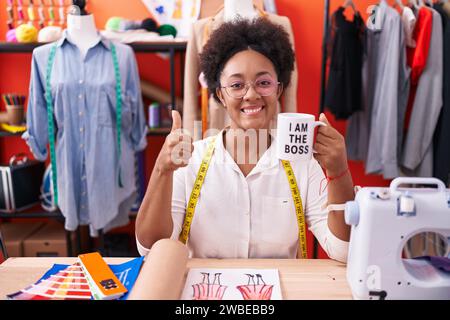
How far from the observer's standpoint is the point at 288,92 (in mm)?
2318

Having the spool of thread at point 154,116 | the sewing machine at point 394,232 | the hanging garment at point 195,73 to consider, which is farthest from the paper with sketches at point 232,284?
the spool of thread at point 154,116

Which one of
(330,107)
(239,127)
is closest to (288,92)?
(330,107)

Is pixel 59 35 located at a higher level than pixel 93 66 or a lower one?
higher

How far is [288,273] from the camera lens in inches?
46.0

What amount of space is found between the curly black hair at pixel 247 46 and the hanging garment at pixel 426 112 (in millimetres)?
1433

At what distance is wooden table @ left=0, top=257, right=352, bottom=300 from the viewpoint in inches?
42.0

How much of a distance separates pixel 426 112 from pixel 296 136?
1.96m

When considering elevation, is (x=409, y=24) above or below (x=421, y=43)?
above

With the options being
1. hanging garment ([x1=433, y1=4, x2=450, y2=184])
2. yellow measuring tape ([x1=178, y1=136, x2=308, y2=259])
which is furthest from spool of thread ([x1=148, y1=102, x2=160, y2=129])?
hanging garment ([x1=433, y1=4, x2=450, y2=184])

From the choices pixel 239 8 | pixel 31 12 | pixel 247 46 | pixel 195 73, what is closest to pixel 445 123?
pixel 239 8

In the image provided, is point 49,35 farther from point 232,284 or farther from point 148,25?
point 232,284

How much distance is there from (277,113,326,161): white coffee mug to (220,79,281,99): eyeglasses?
387mm
